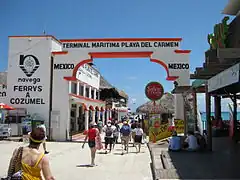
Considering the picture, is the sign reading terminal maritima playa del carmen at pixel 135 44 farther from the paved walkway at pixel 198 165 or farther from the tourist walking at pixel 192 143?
the paved walkway at pixel 198 165

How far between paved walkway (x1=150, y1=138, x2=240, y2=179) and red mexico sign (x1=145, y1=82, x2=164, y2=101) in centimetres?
578

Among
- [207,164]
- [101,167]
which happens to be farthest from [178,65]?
[207,164]

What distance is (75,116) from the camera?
26000mm

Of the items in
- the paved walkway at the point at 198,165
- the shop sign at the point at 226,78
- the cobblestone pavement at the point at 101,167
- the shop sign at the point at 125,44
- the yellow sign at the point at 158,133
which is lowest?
the cobblestone pavement at the point at 101,167

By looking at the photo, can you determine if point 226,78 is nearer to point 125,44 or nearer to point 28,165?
point 28,165

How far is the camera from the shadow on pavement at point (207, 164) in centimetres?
720

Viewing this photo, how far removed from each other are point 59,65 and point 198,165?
13.8 metres

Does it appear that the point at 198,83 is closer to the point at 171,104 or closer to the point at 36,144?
the point at 36,144

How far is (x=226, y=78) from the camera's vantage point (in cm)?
815

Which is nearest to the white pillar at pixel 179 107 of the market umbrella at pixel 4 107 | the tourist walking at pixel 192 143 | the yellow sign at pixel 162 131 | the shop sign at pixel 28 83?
the yellow sign at pixel 162 131

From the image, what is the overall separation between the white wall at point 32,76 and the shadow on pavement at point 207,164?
1196 centimetres

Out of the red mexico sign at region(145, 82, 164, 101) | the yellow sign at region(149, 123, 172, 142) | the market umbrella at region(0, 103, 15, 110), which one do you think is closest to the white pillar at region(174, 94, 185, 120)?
the yellow sign at region(149, 123, 172, 142)

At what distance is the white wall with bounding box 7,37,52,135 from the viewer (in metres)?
20.3

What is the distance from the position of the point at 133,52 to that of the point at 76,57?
385cm
